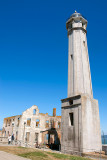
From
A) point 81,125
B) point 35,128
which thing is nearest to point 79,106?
point 81,125

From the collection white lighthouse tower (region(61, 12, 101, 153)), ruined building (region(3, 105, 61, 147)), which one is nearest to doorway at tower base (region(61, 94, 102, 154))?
white lighthouse tower (region(61, 12, 101, 153))

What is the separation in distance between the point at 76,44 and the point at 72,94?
9.35 m

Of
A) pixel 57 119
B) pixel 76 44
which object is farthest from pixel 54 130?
pixel 76 44

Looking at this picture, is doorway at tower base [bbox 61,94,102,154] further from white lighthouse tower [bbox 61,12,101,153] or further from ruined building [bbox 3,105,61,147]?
ruined building [bbox 3,105,61,147]

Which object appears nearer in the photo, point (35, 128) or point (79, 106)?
point (79, 106)

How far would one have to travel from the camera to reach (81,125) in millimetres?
18422

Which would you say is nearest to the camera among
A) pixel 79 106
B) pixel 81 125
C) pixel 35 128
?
pixel 81 125

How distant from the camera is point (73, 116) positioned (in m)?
20.2

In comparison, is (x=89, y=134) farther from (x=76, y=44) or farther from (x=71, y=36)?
(x=71, y=36)

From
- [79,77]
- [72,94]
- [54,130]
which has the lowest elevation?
[54,130]

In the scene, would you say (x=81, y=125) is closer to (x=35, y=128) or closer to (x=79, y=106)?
(x=79, y=106)

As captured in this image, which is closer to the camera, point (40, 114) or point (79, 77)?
point (79, 77)

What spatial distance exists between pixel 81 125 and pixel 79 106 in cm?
259

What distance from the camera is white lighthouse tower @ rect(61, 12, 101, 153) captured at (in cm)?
1859
